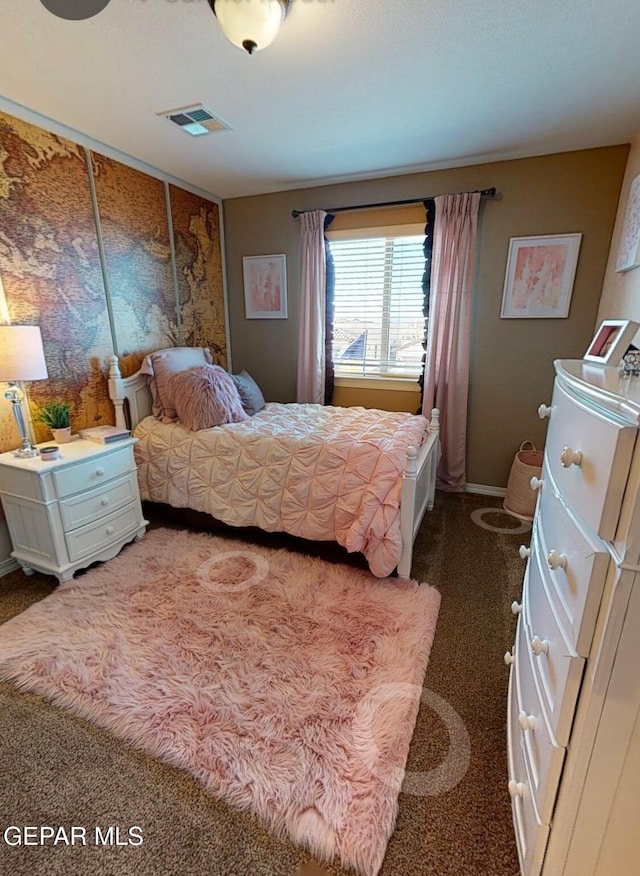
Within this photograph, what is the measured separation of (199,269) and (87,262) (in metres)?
1.14

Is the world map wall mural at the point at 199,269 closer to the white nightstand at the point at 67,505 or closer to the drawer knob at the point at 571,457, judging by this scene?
the white nightstand at the point at 67,505

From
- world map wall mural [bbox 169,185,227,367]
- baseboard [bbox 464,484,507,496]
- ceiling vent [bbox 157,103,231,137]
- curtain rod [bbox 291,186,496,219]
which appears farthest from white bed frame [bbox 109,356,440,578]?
curtain rod [bbox 291,186,496,219]

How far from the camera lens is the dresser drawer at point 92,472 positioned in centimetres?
208

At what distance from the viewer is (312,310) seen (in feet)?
11.4

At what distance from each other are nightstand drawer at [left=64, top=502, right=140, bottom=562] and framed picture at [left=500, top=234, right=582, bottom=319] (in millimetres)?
3028

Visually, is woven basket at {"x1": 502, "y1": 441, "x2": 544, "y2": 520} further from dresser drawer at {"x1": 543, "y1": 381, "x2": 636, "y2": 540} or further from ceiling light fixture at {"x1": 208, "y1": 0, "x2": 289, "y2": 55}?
ceiling light fixture at {"x1": 208, "y1": 0, "x2": 289, "y2": 55}

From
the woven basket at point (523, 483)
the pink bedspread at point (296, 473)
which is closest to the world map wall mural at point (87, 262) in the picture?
the pink bedspread at point (296, 473)

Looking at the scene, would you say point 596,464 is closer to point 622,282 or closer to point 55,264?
point 622,282

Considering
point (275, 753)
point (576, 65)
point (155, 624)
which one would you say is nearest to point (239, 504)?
point (155, 624)

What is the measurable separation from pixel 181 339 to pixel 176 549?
71.7 inches

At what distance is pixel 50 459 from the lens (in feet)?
6.85

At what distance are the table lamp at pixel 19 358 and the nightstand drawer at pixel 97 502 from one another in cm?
36

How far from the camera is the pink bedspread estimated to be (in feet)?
6.89

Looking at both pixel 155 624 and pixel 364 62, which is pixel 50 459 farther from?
pixel 364 62
